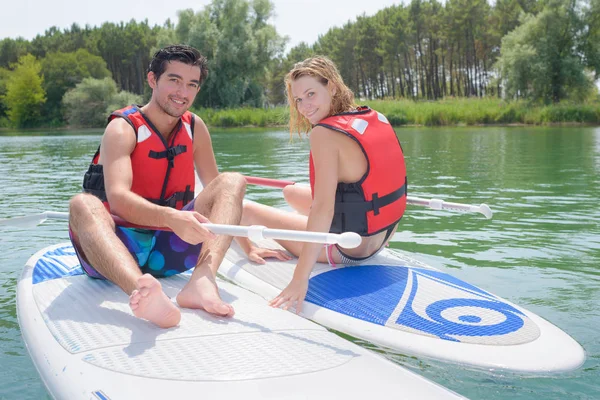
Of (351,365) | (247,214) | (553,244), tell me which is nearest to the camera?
(351,365)

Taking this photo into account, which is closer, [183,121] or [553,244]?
[183,121]

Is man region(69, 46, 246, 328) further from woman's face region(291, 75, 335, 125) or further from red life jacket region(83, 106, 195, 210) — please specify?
woman's face region(291, 75, 335, 125)

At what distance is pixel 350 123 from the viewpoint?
317 centimetres

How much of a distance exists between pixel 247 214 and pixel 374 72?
5223 cm

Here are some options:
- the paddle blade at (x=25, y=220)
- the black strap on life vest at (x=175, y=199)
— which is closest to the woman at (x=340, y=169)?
the black strap on life vest at (x=175, y=199)

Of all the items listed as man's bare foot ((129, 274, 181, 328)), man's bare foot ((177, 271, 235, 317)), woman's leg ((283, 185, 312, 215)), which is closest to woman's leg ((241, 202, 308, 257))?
woman's leg ((283, 185, 312, 215))

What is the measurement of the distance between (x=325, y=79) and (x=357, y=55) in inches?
2023

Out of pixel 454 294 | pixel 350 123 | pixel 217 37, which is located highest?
pixel 217 37

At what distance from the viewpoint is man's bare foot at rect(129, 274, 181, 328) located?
7.52 ft

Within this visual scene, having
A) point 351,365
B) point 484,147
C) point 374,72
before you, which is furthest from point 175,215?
point 374,72

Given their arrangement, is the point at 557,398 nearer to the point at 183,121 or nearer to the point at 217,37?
the point at 183,121

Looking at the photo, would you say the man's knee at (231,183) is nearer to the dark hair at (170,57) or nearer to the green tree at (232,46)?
the dark hair at (170,57)

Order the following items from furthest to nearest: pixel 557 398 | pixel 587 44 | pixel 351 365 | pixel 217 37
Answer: pixel 217 37 → pixel 587 44 → pixel 557 398 → pixel 351 365

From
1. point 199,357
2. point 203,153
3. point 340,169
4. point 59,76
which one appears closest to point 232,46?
point 59,76
